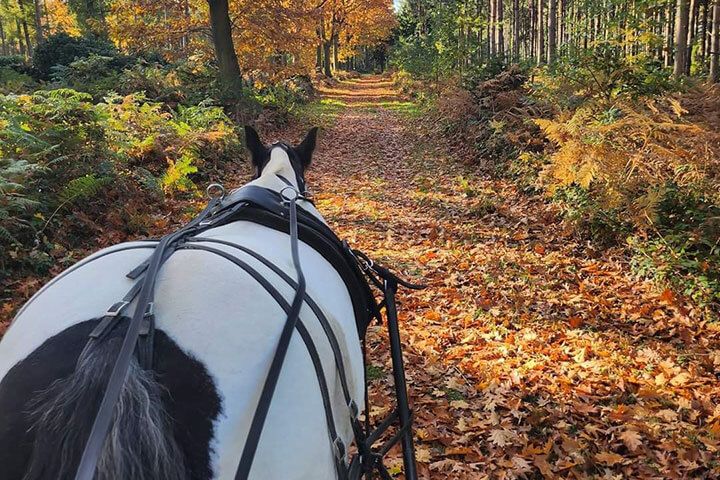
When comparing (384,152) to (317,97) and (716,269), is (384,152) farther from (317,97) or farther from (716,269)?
(317,97)

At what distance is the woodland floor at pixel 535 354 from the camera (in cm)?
368

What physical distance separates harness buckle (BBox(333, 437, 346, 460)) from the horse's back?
0.06m

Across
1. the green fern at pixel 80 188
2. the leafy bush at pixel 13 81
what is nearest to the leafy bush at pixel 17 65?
the leafy bush at pixel 13 81

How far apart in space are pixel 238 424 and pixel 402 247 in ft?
20.5

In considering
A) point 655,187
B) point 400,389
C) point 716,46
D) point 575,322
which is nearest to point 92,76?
point 655,187

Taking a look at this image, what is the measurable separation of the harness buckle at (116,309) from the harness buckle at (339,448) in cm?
77

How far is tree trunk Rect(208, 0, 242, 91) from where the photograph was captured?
49.0 feet

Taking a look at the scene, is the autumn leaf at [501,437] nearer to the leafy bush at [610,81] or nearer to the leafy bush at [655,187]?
the leafy bush at [655,187]

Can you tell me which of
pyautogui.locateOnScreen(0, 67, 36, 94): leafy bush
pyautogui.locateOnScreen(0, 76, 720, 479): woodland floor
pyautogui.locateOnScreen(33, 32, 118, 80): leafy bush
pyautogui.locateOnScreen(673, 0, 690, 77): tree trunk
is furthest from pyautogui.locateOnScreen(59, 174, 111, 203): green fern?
pyautogui.locateOnScreen(33, 32, 118, 80): leafy bush

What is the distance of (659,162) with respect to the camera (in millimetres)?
6023

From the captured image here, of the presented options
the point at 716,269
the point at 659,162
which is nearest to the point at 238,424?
the point at 716,269

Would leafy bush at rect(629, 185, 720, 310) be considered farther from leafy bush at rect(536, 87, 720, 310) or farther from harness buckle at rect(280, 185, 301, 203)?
harness buckle at rect(280, 185, 301, 203)

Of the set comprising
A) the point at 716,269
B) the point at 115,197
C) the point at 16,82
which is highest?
the point at 16,82

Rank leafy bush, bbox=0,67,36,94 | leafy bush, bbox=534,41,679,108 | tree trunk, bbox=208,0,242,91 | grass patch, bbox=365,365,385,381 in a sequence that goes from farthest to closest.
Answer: tree trunk, bbox=208,0,242,91, leafy bush, bbox=0,67,36,94, leafy bush, bbox=534,41,679,108, grass patch, bbox=365,365,385,381
